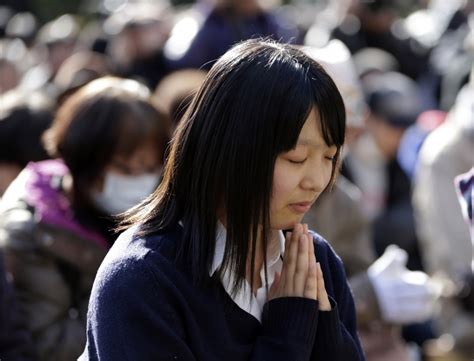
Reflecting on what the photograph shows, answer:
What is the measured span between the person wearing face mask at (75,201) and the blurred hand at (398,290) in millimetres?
901

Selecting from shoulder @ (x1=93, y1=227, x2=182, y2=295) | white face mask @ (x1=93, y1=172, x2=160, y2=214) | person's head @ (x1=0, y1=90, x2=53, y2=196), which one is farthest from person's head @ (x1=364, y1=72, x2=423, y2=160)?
shoulder @ (x1=93, y1=227, x2=182, y2=295)

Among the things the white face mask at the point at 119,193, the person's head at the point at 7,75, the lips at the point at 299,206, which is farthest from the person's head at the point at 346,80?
the person's head at the point at 7,75

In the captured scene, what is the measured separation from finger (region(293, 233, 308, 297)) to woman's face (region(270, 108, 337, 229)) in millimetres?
107

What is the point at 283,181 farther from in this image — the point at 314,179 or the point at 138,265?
the point at 138,265

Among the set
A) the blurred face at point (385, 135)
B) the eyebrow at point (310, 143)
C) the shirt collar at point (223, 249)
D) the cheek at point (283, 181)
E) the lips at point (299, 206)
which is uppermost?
the eyebrow at point (310, 143)

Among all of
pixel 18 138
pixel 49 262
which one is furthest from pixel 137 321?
pixel 18 138

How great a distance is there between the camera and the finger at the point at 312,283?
2.21 meters

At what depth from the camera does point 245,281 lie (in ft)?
7.21

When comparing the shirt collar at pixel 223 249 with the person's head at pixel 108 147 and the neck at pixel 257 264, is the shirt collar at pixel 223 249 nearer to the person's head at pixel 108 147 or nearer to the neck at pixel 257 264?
the neck at pixel 257 264

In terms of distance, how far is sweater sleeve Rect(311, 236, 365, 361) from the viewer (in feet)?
7.30

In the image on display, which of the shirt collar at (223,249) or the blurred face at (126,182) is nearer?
the shirt collar at (223,249)

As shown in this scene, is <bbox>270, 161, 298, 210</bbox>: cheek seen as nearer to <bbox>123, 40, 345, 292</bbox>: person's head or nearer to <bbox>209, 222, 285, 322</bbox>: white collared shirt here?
<bbox>123, 40, 345, 292</bbox>: person's head

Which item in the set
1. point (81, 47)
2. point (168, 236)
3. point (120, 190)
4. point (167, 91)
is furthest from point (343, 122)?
point (81, 47)

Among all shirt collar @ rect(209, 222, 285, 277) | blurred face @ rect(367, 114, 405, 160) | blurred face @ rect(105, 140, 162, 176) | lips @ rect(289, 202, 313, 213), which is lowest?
blurred face @ rect(367, 114, 405, 160)
